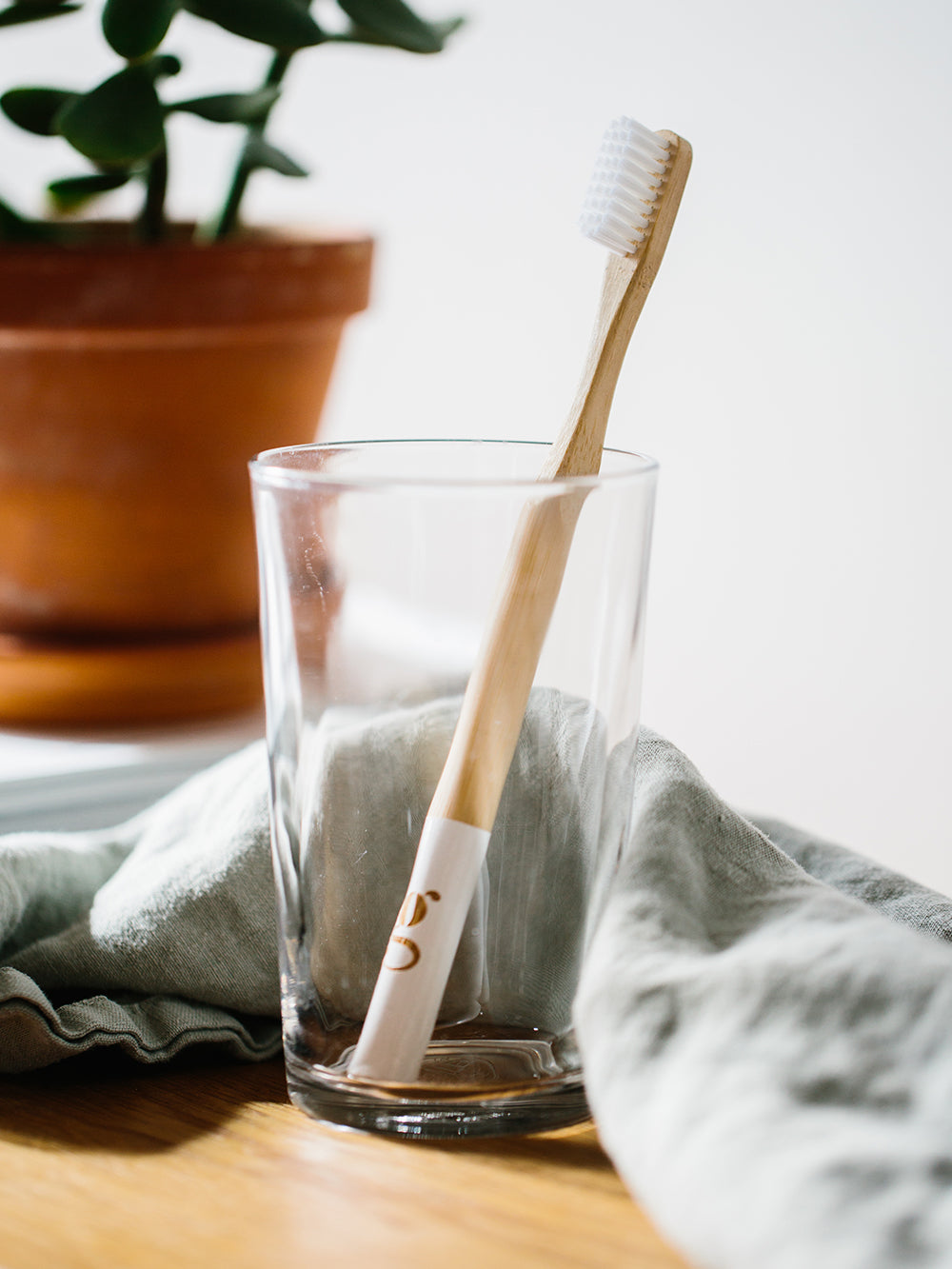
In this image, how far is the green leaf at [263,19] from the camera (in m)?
0.60

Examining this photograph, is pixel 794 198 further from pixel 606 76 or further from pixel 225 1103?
pixel 225 1103

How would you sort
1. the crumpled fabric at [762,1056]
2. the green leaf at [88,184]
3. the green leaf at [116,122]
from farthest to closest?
the green leaf at [88,184] < the green leaf at [116,122] < the crumpled fabric at [762,1056]

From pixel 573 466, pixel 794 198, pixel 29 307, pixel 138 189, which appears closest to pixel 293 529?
pixel 573 466

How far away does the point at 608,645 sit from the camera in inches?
13.6

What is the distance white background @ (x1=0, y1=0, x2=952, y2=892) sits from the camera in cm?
66

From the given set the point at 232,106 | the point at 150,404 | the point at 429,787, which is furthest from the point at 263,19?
the point at 429,787

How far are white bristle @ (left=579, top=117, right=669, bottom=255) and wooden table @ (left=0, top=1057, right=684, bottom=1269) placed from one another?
0.23m

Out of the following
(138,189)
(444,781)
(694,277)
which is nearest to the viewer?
(444,781)

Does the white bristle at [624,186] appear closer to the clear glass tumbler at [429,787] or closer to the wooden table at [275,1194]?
the clear glass tumbler at [429,787]

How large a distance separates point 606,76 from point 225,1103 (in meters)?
0.62

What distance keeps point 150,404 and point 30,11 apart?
197mm

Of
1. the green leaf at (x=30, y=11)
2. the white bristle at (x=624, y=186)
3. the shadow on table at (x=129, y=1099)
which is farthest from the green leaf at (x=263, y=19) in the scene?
the shadow on table at (x=129, y=1099)

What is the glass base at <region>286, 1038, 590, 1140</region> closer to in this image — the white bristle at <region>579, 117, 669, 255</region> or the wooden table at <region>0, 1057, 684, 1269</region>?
the wooden table at <region>0, 1057, 684, 1269</region>

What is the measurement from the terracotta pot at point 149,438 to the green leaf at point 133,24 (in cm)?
9
